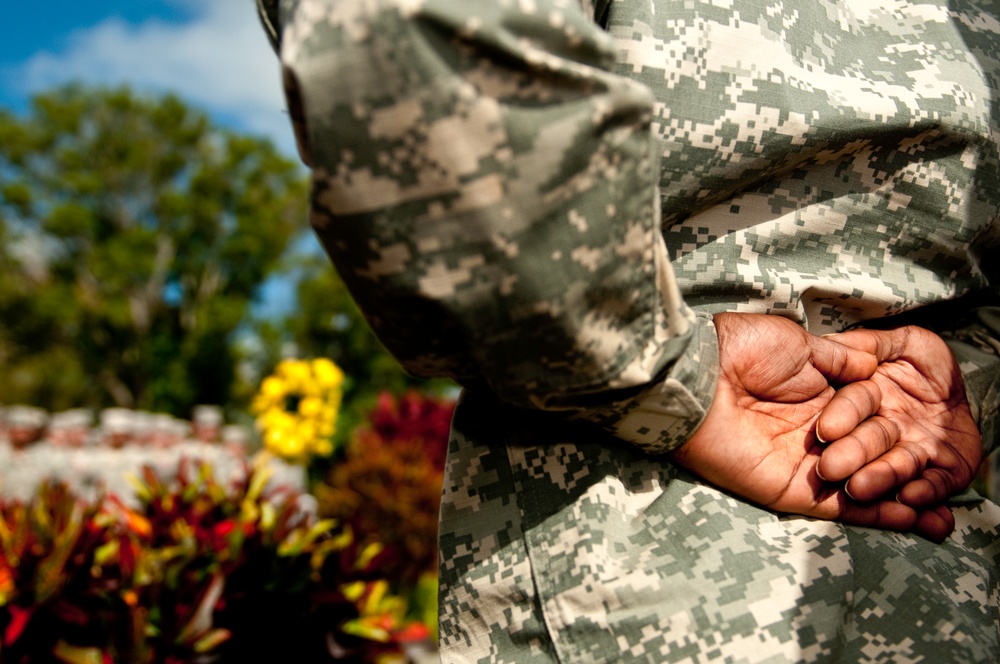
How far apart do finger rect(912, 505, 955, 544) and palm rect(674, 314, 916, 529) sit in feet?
0.10

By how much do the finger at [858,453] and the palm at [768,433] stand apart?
0.03 m

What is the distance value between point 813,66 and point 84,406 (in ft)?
126

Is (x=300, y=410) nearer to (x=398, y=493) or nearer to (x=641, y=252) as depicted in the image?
(x=398, y=493)

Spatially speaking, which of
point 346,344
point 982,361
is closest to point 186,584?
point 982,361

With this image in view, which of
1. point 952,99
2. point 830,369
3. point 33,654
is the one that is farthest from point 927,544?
point 33,654

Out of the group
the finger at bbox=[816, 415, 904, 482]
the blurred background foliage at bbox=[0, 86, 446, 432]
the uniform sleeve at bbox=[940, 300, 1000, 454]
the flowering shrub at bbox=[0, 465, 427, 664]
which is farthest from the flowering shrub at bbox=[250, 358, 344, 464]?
the blurred background foliage at bbox=[0, 86, 446, 432]

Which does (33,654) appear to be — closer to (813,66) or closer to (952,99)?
(813,66)

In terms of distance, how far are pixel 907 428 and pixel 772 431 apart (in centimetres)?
32

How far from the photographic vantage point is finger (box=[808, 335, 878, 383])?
118 centimetres

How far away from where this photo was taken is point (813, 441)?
1154 mm

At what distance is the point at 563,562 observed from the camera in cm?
105

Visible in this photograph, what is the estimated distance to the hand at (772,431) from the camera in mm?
1084

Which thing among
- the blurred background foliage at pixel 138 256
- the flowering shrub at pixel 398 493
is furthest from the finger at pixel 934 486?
the blurred background foliage at pixel 138 256

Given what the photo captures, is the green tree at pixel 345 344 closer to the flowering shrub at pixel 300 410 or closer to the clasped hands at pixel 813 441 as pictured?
the flowering shrub at pixel 300 410
